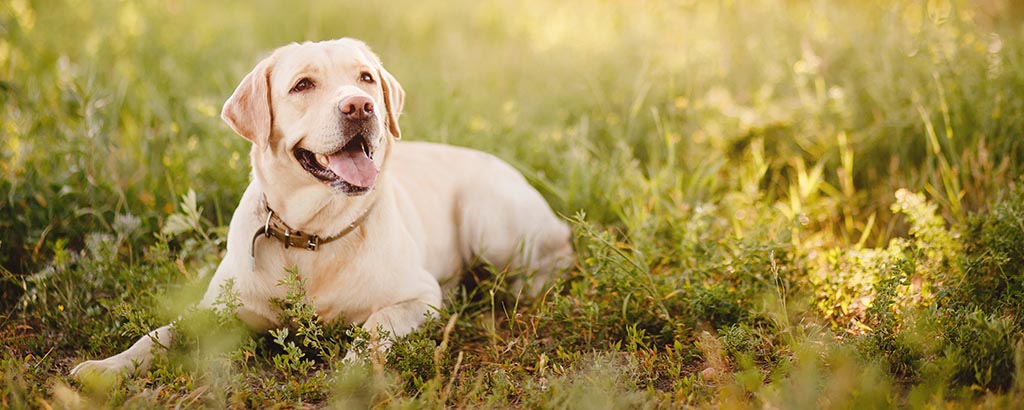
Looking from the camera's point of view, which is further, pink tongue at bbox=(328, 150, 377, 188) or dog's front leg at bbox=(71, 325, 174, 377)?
pink tongue at bbox=(328, 150, 377, 188)

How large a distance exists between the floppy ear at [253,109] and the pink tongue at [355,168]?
27cm

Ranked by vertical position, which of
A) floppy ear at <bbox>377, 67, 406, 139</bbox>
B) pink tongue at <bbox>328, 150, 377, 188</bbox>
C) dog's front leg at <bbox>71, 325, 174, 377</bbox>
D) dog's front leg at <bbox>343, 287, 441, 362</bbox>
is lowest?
dog's front leg at <bbox>343, 287, 441, 362</bbox>

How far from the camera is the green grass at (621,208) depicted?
253cm

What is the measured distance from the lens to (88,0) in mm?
6496

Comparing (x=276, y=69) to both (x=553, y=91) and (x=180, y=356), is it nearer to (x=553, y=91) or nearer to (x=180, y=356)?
(x=180, y=356)

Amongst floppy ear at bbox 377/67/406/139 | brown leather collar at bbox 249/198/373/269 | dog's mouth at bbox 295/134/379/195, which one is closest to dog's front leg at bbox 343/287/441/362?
brown leather collar at bbox 249/198/373/269

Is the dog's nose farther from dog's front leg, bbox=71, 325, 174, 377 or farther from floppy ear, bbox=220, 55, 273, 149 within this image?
dog's front leg, bbox=71, 325, 174, 377

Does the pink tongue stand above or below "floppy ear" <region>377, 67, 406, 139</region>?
below

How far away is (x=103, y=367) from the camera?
264cm

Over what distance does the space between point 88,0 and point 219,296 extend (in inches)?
189

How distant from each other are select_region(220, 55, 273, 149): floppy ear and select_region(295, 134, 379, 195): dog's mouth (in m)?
0.14

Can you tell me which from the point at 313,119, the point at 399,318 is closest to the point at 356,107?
the point at 313,119

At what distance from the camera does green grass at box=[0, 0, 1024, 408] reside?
8.31 feet

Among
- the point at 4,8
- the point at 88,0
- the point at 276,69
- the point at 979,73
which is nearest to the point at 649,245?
the point at 276,69
